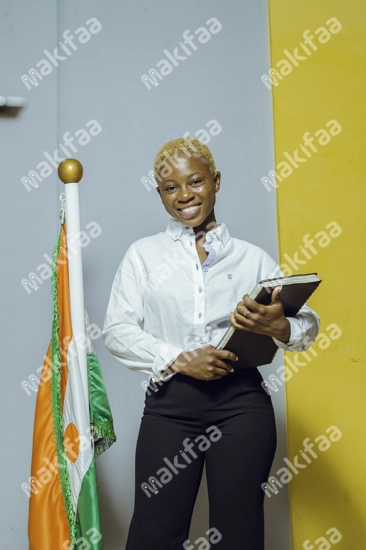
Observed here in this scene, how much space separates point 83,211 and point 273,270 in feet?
2.64

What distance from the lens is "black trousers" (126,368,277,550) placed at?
1.48 meters

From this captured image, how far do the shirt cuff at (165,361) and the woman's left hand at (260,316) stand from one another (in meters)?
0.15

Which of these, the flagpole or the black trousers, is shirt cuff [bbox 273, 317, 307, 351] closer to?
the black trousers

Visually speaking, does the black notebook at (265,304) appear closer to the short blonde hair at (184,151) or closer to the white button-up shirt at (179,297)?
the white button-up shirt at (179,297)

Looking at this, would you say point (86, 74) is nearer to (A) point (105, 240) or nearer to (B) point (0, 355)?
(A) point (105, 240)

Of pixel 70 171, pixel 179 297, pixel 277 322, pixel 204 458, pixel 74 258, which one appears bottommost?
pixel 204 458

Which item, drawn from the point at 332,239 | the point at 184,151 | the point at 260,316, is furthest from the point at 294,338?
the point at 332,239

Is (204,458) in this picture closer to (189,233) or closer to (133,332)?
(133,332)

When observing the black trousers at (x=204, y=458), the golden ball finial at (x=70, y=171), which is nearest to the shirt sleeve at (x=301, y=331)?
the black trousers at (x=204, y=458)

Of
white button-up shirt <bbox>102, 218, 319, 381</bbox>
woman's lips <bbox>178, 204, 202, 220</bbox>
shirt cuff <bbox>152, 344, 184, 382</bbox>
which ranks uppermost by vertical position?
woman's lips <bbox>178, 204, 202, 220</bbox>

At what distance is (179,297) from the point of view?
1607 millimetres

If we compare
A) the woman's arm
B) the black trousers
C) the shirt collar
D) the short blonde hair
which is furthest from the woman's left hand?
the short blonde hair

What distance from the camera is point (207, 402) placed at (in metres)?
1.51

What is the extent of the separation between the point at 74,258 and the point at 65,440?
1.55 feet
